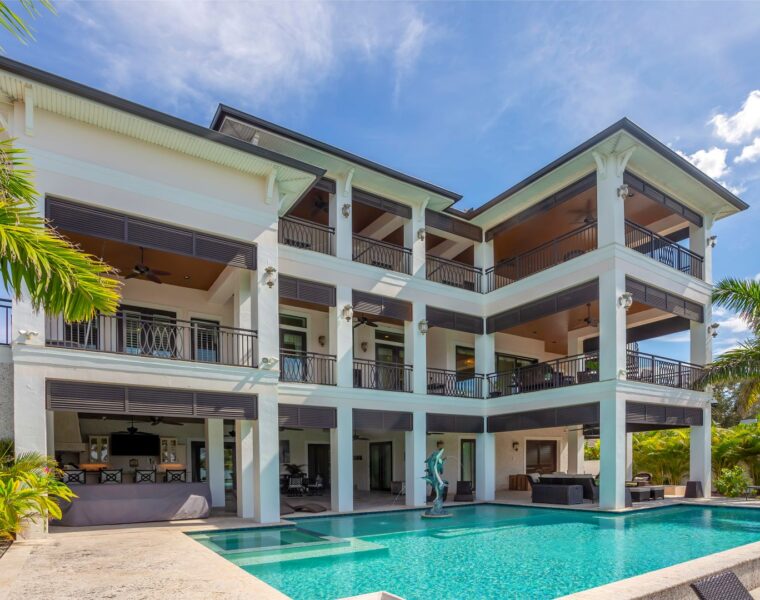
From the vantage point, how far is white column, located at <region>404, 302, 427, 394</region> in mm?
16984

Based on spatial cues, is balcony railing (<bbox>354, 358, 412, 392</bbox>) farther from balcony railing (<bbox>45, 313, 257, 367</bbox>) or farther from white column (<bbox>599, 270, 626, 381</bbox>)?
white column (<bbox>599, 270, 626, 381</bbox>)

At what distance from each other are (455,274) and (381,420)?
655 cm

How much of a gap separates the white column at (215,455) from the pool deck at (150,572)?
4492mm

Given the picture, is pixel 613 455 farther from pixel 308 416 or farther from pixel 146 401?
pixel 146 401

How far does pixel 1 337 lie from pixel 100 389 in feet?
6.44

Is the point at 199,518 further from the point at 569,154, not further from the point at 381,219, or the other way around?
the point at 569,154

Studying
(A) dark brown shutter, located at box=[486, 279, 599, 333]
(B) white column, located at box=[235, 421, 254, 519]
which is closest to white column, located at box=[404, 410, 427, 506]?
(A) dark brown shutter, located at box=[486, 279, 599, 333]

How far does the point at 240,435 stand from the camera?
1314 centimetres

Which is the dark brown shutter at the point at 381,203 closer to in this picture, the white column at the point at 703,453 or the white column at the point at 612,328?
the white column at the point at 612,328

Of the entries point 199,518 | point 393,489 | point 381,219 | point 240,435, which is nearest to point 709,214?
point 381,219

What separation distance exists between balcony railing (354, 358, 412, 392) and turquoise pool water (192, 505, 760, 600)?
3944mm

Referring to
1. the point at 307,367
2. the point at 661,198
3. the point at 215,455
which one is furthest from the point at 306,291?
the point at 661,198

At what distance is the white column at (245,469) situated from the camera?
13.1 metres

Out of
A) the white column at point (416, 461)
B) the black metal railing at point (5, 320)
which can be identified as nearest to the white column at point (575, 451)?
the white column at point (416, 461)
